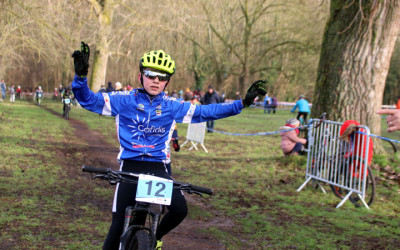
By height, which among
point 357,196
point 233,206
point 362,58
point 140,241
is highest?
point 362,58

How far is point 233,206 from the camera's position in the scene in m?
7.84

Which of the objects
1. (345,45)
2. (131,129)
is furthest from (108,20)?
(131,129)

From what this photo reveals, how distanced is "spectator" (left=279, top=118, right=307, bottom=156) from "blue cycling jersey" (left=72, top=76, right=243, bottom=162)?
7339 millimetres

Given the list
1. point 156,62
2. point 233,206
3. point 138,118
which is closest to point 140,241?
point 138,118

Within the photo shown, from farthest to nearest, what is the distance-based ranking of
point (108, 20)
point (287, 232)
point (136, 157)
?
point (108, 20) < point (287, 232) < point (136, 157)

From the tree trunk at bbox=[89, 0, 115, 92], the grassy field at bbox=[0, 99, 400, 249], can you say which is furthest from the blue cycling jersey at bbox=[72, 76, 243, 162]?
the tree trunk at bbox=[89, 0, 115, 92]

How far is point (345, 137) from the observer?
331 inches

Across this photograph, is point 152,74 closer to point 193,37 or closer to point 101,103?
point 101,103

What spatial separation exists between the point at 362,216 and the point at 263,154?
21.3 feet

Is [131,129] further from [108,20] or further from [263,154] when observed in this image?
[108,20]

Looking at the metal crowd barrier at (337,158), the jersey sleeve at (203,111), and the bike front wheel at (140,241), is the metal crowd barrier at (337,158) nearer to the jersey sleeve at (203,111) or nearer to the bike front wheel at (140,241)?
the jersey sleeve at (203,111)

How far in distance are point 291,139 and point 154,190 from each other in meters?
8.26

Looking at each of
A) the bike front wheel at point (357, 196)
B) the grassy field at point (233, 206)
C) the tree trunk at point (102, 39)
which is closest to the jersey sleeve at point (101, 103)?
the grassy field at point (233, 206)

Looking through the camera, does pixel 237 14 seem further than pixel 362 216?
Yes
